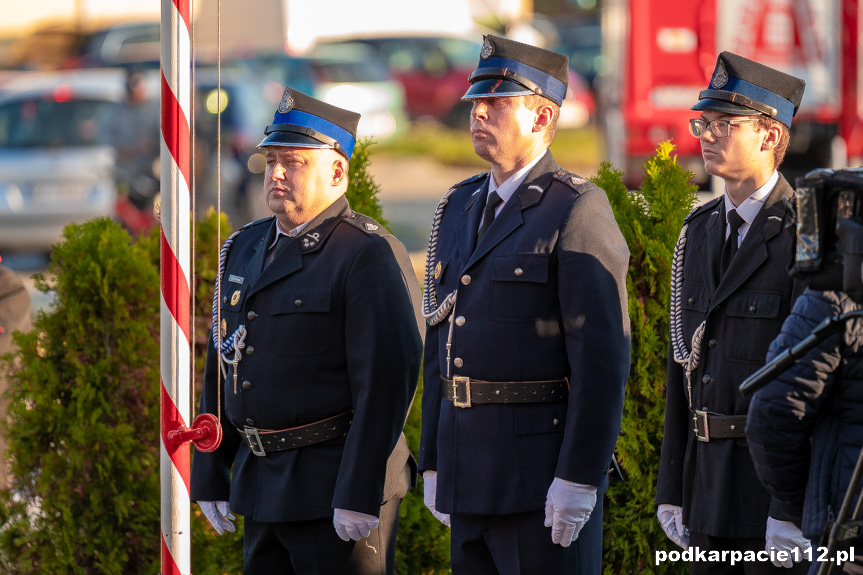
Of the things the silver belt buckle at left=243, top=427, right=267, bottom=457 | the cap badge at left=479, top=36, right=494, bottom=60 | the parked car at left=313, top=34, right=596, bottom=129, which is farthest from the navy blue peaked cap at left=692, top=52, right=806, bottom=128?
the parked car at left=313, top=34, right=596, bottom=129

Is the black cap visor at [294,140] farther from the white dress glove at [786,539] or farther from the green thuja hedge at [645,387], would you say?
the white dress glove at [786,539]

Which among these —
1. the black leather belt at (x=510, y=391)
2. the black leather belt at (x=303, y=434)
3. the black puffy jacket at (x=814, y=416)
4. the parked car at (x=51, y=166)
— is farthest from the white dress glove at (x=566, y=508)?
the parked car at (x=51, y=166)

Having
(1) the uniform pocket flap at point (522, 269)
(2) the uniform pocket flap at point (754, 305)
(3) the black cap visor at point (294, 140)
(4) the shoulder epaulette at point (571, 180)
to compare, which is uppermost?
(3) the black cap visor at point (294, 140)

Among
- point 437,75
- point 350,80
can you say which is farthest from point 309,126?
point 437,75

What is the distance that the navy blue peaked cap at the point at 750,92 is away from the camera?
11.8ft

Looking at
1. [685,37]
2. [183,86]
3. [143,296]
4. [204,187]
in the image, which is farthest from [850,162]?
[183,86]

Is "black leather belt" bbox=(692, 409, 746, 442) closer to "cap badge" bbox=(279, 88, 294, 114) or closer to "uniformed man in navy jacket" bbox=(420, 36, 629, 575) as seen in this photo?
"uniformed man in navy jacket" bbox=(420, 36, 629, 575)

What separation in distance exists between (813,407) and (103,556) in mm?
2853

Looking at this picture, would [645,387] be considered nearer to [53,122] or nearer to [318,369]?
[318,369]

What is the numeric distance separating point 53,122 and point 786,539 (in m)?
11.3

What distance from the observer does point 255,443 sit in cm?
381

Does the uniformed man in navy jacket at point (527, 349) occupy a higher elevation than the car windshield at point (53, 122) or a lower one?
lower

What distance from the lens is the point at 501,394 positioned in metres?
3.51

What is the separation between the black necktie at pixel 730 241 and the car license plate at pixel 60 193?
9804 mm
